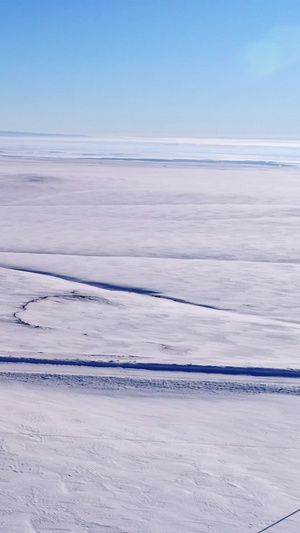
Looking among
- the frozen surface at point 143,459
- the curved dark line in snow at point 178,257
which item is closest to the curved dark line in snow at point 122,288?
the curved dark line in snow at point 178,257

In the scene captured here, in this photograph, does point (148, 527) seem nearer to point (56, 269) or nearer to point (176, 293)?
point (176, 293)

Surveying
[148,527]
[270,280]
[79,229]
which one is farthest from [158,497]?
[79,229]

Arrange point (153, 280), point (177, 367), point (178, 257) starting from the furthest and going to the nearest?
point (178, 257) < point (153, 280) < point (177, 367)

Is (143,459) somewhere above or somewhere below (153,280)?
below

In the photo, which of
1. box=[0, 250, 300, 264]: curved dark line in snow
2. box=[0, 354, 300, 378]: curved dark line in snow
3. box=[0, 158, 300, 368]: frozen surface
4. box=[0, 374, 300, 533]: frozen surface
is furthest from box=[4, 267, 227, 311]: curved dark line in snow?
box=[0, 374, 300, 533]: frozen surface

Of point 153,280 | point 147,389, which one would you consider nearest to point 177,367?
point 147,389

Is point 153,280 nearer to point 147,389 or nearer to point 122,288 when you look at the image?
point 122,288
